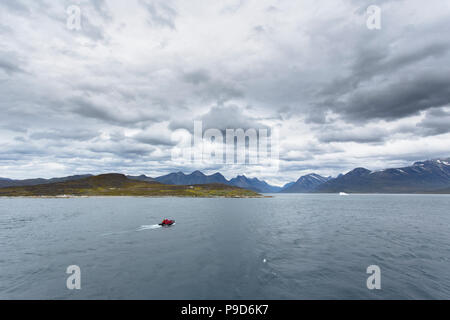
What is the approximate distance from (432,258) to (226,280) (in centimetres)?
3748

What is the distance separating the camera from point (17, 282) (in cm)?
2705

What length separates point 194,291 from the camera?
24.4 metres

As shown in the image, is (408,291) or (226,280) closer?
(408,291)

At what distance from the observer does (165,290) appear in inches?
966

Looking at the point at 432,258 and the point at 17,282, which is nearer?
the point at 17,282
